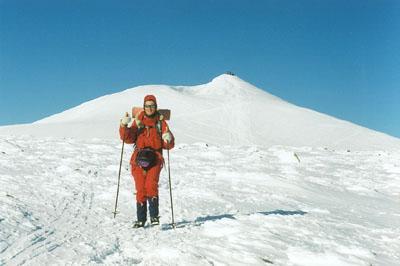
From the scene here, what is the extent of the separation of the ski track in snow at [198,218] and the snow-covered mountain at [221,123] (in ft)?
83.9

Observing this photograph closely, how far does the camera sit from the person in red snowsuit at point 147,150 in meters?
7.83

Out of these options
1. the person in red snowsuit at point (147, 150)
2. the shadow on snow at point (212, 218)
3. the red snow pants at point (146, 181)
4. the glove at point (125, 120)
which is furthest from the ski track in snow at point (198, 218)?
the glove at point (125, 120)

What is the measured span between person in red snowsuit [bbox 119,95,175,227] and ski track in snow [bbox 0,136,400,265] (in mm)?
432

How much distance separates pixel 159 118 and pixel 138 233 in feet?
6.93

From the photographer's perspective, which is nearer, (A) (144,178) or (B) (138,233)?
(B) (138,233)

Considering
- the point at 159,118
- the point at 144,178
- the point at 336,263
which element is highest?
the point at 159,118

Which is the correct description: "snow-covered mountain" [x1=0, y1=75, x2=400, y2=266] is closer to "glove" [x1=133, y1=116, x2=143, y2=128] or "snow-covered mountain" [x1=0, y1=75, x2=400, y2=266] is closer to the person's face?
"glove" [x1=133, y1=116, x2=143, y2=128]

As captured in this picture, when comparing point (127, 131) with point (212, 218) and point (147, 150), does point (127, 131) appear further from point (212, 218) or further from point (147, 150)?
point (212, 218)

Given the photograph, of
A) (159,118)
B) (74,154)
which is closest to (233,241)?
(159,118)

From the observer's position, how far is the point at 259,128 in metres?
51.2

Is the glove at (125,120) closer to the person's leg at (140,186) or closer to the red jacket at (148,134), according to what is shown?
the red jacket at (148,134)

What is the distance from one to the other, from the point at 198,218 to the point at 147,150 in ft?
5.45

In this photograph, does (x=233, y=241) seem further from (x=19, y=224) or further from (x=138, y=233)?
(x=19, y=224)

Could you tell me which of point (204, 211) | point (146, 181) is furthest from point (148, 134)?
point (204, 211)
